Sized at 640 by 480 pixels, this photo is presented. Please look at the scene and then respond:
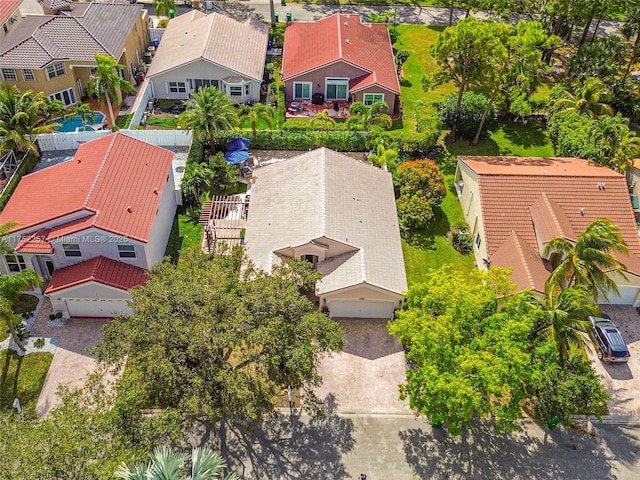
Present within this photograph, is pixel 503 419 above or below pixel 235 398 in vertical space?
below

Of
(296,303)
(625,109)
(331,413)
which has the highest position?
(296,303)

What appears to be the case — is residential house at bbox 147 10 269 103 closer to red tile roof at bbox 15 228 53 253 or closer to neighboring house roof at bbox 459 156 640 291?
red tile roof at bbox 15 228 53 253

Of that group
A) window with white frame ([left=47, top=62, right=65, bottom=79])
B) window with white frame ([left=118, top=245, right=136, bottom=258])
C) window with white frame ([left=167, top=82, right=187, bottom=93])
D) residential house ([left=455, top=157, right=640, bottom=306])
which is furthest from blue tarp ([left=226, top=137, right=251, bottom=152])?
residential house ([left=455, top=157, right=640, bottom=306])

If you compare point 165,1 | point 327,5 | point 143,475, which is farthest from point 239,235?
point 327,5

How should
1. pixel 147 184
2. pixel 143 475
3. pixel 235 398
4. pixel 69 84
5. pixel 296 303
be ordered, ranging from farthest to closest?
1. pixel 69 84
2. pixel 147 184
3. pixel 296 303
4. pixel 235 398
5. pixel 143 475

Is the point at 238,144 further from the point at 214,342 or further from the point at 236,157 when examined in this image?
the point at 214,342

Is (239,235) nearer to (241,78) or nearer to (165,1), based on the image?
(241,78)

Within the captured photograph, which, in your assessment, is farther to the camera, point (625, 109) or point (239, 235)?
point (625, 109)
